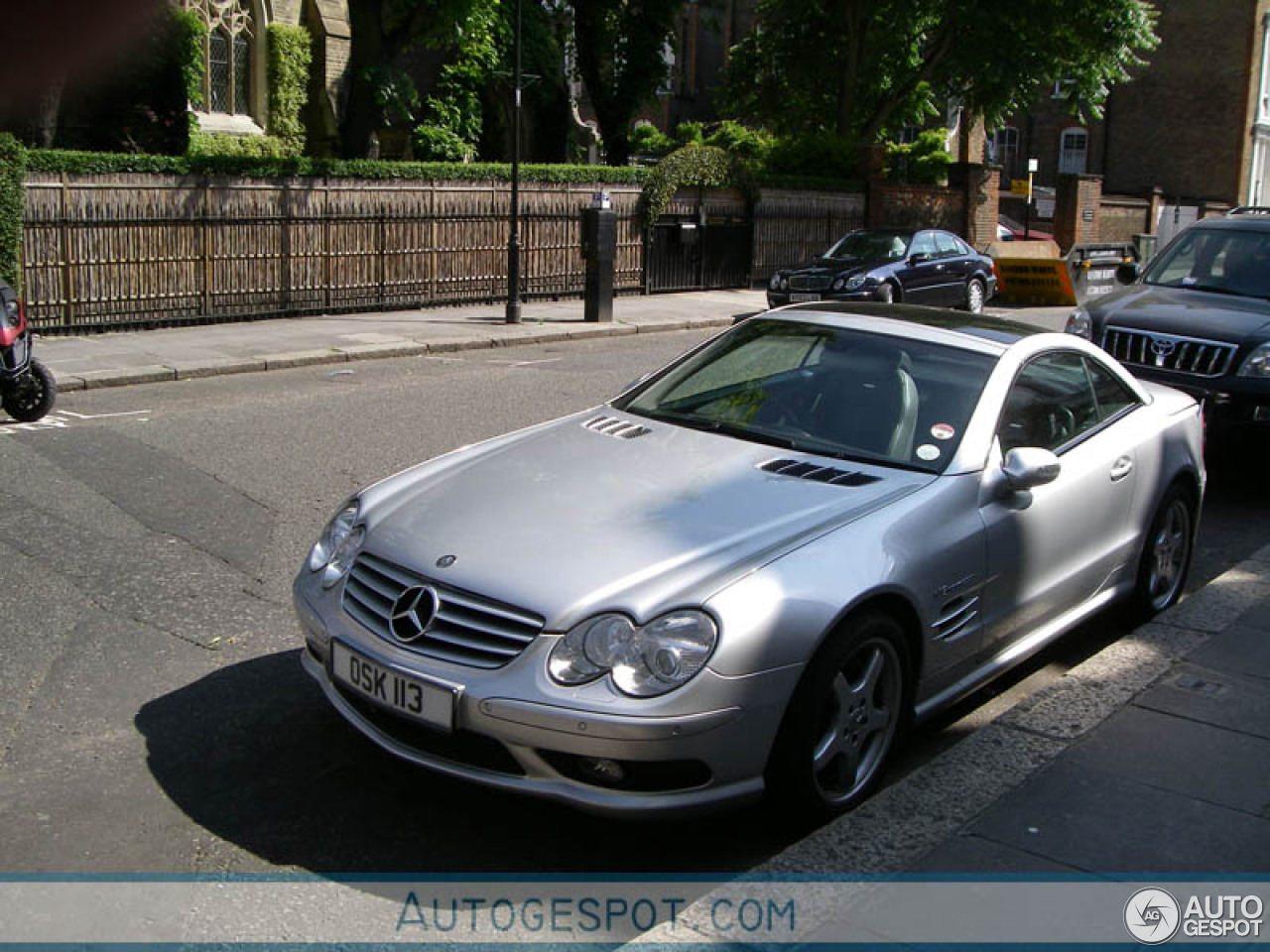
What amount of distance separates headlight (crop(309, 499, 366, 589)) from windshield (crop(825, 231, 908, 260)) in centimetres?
1776

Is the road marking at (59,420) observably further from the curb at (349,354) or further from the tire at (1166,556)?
the tire at (1166,556)

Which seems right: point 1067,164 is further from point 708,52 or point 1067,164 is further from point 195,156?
point 195,156

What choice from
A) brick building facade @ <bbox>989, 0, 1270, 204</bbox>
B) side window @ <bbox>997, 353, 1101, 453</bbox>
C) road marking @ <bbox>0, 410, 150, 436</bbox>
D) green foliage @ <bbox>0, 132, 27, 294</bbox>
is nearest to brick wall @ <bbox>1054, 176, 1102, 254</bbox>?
brick building facade @ <bbox>989, 0, 1270, 204</bbox>

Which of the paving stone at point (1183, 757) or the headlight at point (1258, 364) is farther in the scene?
the headlight at point (1258, 364)

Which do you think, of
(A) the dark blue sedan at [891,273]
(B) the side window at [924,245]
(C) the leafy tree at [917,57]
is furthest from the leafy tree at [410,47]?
(B) the side window at [924,245]

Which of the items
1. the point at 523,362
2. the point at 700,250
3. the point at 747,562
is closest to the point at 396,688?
the point at 747,562

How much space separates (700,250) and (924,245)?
4.80 metres

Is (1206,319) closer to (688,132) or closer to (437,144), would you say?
(437,144)

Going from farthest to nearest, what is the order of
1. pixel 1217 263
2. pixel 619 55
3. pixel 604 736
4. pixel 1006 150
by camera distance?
pixel 1006 150, pixel 619 55, pixel 1217 263, pixel 604 736

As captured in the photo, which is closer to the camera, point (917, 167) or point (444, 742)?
point (444, 742)

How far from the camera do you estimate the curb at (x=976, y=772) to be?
3830mm

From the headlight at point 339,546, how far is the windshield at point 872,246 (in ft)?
58.3

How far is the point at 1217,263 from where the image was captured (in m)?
10.4

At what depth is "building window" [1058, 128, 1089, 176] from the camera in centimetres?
5222
